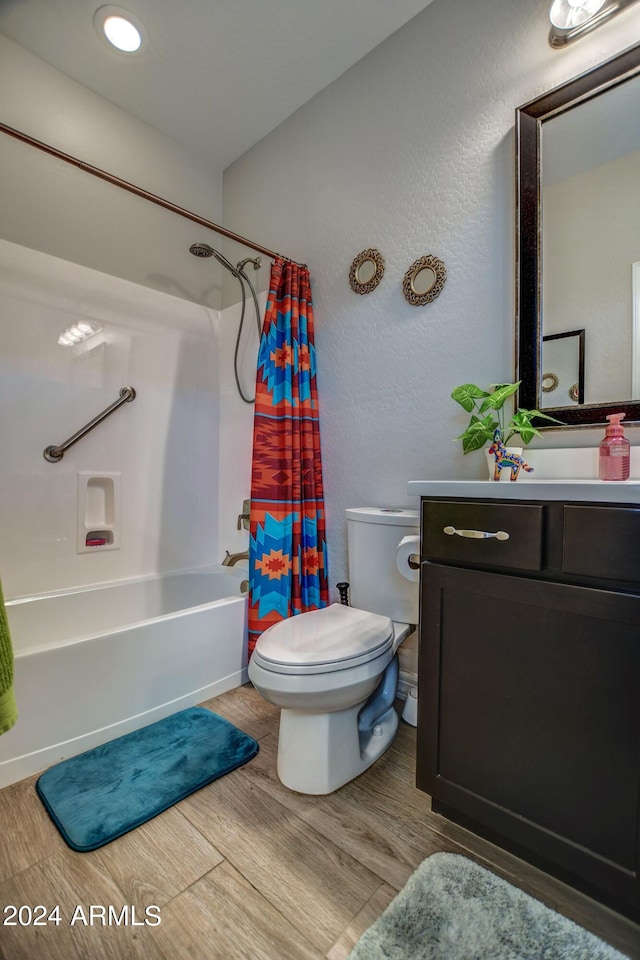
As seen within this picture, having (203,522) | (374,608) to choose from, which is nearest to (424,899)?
(374,608)

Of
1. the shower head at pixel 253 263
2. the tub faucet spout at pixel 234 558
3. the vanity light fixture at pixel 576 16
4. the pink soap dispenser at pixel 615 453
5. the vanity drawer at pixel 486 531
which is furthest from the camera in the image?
the tub faucet spout at pixel 234 558

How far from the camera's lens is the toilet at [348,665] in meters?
1.16

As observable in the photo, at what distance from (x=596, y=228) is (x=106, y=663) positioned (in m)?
2.09

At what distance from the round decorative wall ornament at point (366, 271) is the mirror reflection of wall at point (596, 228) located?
2.06 ft

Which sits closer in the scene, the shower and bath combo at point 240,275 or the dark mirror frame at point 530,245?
the dark mirror frame at point 530,245

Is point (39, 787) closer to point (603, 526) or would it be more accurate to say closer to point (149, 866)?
point (149, 866)

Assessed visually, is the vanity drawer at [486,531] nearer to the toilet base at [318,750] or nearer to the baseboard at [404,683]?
the toilet base at [318,750]

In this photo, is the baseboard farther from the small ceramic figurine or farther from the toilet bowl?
the small ceramic figurine

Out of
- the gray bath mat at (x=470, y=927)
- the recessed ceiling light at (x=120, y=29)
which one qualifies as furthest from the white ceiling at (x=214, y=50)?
the gray bath mat at (x=470, y=927)

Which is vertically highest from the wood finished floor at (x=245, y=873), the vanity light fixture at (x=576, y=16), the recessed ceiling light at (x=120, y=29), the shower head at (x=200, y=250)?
the recessed ceiling light at (x=120, y=29)

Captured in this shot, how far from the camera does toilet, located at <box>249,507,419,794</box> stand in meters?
1.16

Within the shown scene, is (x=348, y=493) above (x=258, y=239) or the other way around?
the other way around

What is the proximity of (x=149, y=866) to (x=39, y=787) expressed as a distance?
0.48 m

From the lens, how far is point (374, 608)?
1.56m
